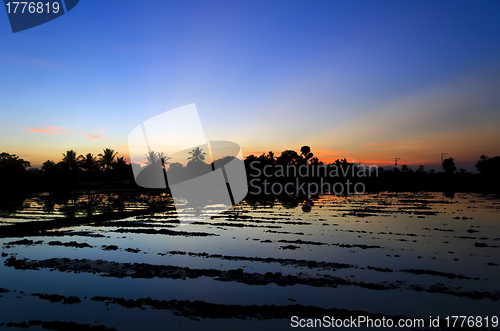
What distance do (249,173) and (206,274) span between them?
335 feet

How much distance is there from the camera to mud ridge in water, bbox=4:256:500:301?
6945mm

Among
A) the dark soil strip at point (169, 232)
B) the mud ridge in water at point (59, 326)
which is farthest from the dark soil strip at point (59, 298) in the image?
the dark soil strip at point (169, 232)

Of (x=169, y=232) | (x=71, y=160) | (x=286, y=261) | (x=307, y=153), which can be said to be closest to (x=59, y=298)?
(x=286, y=261)

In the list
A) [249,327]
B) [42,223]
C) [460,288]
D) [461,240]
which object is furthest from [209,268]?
[42,223]

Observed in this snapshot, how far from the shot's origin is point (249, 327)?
5.12 metres

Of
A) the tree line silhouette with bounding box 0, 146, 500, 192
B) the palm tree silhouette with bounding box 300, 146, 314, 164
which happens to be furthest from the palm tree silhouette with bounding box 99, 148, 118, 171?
the palm tree silhouette with bounding box 300, 146, 314, 164

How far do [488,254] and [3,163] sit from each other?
105 meters

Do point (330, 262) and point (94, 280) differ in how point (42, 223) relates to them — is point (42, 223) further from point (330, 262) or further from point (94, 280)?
point (330, 262)

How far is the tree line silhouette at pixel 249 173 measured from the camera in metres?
70.8

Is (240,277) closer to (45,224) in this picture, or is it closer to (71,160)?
(45,224)

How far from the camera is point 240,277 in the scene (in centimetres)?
775

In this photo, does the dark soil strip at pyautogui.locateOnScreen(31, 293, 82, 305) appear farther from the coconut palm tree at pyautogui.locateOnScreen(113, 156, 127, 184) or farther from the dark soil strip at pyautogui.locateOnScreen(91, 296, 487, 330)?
the coconut palm tree at pyautogui.locateOnScreen(113, 156, 127, 184)

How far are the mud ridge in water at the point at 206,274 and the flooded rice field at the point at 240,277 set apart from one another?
0.03m

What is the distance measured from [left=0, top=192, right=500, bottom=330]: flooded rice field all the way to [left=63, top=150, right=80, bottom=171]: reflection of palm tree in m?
81.7
